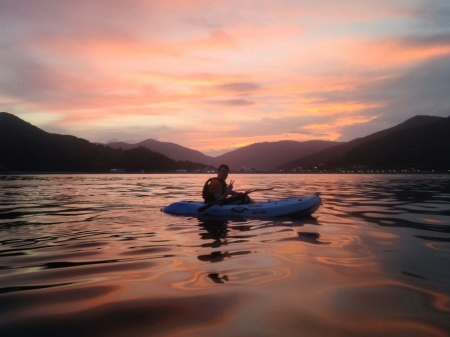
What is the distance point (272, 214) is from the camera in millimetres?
14227

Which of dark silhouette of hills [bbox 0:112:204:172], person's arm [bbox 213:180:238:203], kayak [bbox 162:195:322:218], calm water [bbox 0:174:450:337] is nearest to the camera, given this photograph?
calm water [bbox 0:174:450:337]

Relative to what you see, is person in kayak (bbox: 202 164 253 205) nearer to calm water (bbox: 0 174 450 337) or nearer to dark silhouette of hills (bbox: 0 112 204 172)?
calm water (bbox: 0 174 450 337)

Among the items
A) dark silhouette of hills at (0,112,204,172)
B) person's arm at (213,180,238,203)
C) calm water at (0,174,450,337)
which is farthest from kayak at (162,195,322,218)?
dark silhouette of hills at (0,112,204,172)

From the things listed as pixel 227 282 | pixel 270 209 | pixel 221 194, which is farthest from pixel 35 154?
pixel 227 282

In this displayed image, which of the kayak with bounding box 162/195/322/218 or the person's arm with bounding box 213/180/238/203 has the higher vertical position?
the person's arm with bounding box 213/180/238/203

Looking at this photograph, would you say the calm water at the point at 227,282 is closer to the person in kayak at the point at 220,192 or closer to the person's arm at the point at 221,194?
the person's arm at the point at 221,194

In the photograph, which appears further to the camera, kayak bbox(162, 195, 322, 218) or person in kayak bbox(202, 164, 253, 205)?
person in kayak bbox(202, 164, 253, 205)

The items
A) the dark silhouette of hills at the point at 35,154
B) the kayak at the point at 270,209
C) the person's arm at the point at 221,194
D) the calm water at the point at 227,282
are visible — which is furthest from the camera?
the dark silhouette of hills at the point at 35,154

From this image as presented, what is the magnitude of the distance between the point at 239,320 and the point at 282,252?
399 cm

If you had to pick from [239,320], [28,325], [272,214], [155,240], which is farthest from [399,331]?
[272,214]

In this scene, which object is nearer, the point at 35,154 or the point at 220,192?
the point at 220,192

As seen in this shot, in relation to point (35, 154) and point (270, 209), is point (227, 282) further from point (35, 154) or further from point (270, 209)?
point (35, 154)

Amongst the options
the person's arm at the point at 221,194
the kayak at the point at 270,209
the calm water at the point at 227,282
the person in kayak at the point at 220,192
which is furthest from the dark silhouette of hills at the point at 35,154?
the calm water at the point at 227,282

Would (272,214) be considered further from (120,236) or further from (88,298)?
(88,298)
